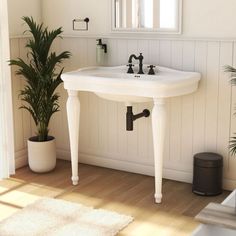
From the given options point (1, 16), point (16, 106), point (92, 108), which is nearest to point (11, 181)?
point (16, 106)

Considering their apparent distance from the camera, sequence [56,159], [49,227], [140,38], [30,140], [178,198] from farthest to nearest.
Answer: [56,159]
[30,140]
[140,38]
[178,198]
[49,227]

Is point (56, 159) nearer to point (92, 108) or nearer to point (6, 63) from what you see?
point (92, 108)

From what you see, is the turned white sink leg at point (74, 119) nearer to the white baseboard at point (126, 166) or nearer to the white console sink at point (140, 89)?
the white console sink at point (140, 89)

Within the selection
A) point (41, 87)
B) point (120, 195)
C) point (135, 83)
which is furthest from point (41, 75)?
point (120, 195)

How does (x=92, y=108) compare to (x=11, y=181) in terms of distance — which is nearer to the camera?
(x=11, y=181)

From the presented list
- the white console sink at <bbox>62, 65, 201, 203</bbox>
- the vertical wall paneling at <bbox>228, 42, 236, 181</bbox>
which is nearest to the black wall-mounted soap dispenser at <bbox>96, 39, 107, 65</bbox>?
the white console sink at <bbox>62, 65, 201, 203</bbox>

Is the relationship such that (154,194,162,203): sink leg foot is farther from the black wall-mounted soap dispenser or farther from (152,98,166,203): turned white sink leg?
the black wall-mounted soap dispenser

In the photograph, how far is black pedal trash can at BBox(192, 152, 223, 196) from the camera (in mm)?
3586

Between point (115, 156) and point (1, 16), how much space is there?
5.01ft

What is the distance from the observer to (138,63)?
3.95 meters

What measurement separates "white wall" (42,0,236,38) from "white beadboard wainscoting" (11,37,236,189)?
0.08 metres

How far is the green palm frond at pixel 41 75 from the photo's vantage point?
4039 millimetres

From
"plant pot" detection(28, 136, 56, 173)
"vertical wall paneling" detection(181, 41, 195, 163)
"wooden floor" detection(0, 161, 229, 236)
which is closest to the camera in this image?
"wooden floor" detection(0, 161, 229, 236)

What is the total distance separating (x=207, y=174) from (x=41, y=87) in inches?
60.6
